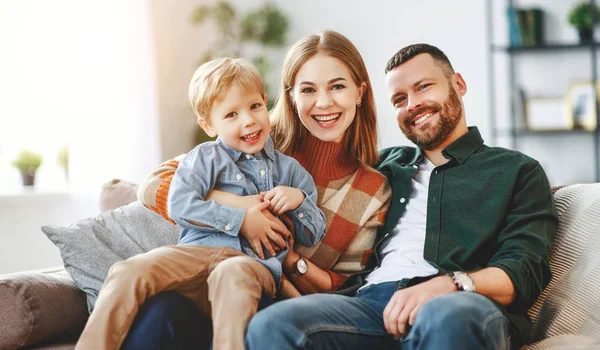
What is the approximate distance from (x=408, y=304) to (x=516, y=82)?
377cm

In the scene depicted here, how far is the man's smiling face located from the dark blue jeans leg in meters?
0.79

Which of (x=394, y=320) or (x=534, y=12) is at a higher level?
(x=534, y=12)

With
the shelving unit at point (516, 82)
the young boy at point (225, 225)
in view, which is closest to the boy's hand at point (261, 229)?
the young boy at point (225, 225)

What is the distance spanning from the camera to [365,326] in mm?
1603

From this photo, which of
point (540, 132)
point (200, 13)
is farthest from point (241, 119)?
point (540, 132)

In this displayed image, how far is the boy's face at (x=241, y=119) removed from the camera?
172 cm

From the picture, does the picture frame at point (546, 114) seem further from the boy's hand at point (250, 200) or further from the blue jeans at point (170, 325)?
the blue jeans at point (170, 325)

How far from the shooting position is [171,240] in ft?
6.79

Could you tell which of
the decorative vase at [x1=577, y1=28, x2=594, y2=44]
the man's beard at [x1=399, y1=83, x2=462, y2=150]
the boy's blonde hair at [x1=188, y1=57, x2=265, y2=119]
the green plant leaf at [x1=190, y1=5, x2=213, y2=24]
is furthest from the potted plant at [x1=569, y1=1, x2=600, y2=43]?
the boy's blonde hair at [x1=188, y1=57, x2=265, y2=119]

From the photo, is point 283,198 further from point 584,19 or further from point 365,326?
point 584,19

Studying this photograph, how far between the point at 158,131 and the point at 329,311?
116 inches

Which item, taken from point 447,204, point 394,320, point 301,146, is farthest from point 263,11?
point 394,320

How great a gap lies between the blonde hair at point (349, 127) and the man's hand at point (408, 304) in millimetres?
542

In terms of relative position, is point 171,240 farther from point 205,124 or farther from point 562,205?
point 562,205
